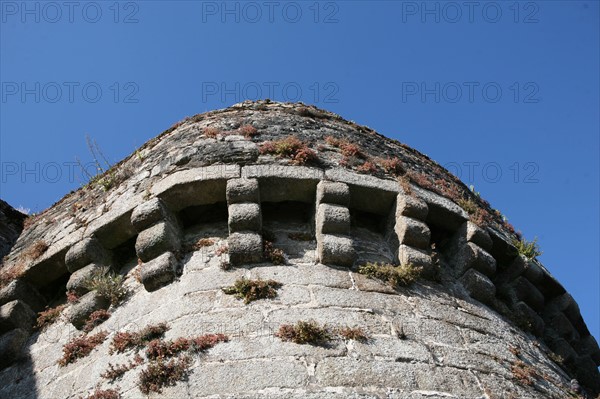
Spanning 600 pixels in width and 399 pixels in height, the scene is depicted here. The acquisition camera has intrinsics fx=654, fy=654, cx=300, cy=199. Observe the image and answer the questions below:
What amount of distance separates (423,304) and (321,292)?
909 mm

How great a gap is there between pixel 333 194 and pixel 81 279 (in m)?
2.53

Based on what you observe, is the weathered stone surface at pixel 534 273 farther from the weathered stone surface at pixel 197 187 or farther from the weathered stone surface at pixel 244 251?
the weathered stone surface at pixel 197 187

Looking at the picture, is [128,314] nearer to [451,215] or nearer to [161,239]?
[161,239]

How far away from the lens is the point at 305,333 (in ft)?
15.8

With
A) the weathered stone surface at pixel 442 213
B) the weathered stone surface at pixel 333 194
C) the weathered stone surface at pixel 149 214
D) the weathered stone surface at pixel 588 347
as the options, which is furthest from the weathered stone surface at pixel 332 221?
the weathered stone surface at pixel 588 347

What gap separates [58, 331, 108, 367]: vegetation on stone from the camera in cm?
554

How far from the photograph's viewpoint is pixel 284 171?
20.6ft

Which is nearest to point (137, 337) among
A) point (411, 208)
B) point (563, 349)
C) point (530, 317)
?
point (411, 208)

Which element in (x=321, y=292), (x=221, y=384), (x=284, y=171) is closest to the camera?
(x=221, y=384)

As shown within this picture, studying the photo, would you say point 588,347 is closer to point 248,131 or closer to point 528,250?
point 528,250

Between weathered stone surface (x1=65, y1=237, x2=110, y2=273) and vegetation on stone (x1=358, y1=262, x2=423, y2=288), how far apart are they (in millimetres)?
2547

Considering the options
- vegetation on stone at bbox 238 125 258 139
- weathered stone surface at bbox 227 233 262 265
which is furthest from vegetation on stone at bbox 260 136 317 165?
weathered stone surface at bbox 227 233 262 265

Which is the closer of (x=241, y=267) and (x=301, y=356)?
(x=301, y=356)

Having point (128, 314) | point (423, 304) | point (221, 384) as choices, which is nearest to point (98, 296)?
point (128, 314)
